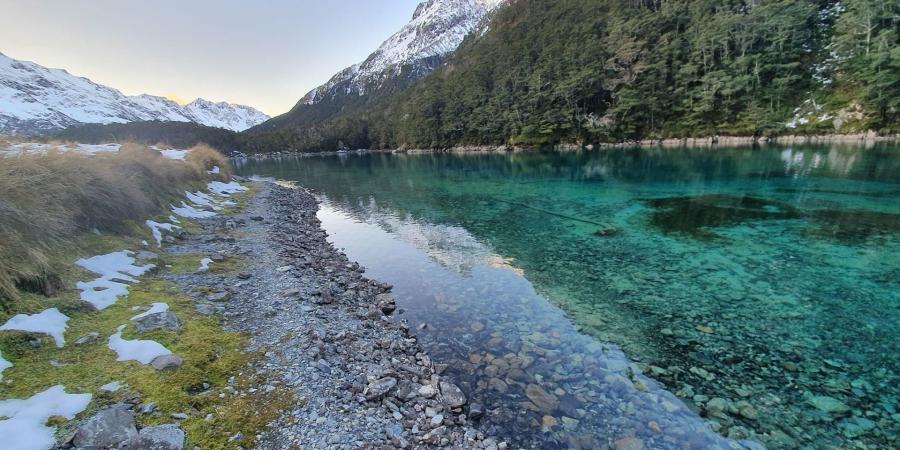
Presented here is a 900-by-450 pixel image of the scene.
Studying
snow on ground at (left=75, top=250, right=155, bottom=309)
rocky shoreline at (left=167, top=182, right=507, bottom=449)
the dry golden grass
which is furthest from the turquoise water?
the dry golden grass

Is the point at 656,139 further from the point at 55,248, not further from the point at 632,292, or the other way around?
the point at 55,248

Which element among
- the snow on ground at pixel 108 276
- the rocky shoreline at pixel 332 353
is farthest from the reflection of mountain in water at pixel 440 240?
the snow on ground at pixel 108 276

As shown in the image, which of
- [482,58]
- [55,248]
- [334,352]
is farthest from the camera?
[482,58]

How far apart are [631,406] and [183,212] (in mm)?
21324

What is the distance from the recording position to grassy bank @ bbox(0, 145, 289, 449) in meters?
5.08

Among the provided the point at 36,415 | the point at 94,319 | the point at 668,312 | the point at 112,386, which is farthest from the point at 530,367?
the point at 94,319

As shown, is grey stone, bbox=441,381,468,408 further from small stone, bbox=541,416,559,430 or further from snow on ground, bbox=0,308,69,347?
snow on ground, bbox=0,308,69,347

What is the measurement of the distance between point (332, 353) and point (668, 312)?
372 inches

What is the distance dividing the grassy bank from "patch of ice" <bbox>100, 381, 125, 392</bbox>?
6cm

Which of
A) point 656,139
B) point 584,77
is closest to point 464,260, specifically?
point 656,139

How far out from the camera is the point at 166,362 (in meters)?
6.06

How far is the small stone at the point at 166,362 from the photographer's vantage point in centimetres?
597

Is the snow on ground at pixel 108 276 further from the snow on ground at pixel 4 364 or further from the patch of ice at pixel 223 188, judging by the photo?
the patch of ice at pixel 223 188

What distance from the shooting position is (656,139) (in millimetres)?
78250
